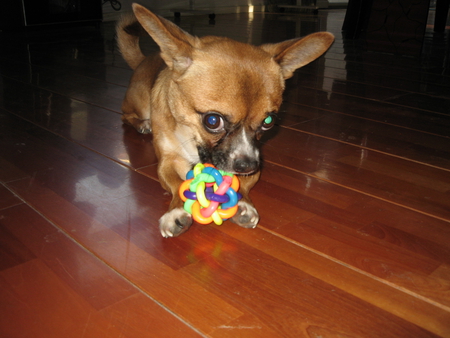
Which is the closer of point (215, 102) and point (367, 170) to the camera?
point (215, 102)

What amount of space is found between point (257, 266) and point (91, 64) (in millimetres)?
4110

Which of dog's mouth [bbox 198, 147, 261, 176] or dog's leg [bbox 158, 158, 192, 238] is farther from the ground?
dog's mouth [bbox 198, 147, 261, 176]

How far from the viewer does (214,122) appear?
179 cm

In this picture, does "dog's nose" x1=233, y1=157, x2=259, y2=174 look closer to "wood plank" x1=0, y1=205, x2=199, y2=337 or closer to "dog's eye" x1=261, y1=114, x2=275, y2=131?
"dog's eye" x1=261, y1=114, x2=275, y2=131

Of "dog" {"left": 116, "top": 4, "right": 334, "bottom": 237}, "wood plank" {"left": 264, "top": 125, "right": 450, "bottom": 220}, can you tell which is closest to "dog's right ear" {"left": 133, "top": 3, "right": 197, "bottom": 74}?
"dog" {"left": 116, "top": 4, "right": 334, "bottom": 237}

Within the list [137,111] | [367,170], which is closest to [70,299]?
[367,170]

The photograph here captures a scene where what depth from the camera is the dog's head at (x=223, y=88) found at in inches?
68.6

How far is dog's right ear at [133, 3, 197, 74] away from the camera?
1712 millimetres

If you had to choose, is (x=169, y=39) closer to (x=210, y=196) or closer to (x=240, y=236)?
(x=210, y=196)

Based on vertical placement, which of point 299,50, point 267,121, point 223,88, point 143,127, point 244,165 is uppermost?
point 299,50

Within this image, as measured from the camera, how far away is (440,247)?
1.67m

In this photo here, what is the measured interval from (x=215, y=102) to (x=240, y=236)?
1.79 feet

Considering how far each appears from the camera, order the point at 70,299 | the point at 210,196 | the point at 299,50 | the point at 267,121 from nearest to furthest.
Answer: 1. the point at 70,299
2. the point at 210,196
3. the point at 267,121
4. the point at 299,50

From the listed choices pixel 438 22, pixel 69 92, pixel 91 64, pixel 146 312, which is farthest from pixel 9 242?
pixel 438 22
